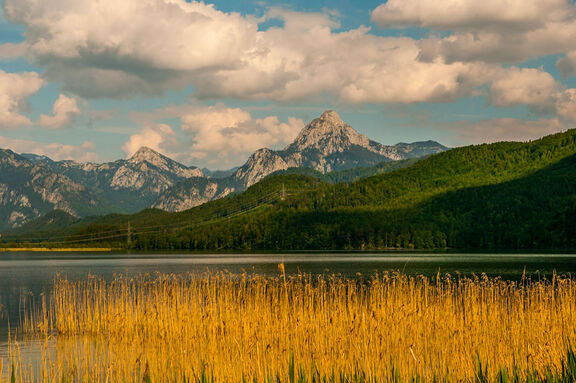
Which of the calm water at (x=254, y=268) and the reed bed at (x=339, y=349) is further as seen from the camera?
the calm water at (x=254, y=268)

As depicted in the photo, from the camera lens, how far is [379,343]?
47.6 feet

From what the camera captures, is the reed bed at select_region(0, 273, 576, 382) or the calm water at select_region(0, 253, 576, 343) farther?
the calm water at select_region(0, 253, 576, 343)

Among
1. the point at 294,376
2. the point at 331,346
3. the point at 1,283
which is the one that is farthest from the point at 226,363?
the point at 1,283

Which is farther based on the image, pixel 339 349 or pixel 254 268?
pixel 254 268

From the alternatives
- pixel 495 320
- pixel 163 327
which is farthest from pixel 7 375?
pixel 495 320

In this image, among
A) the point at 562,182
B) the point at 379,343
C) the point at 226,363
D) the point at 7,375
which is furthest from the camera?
the point at 562,182

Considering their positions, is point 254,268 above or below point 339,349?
below

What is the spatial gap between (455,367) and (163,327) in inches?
385

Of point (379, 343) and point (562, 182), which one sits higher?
point (562, 182)

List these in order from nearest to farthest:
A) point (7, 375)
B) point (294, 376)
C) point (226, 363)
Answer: point (294, 376), point (226, 363), point (7, 375)

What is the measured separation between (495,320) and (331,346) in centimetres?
662

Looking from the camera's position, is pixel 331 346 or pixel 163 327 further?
pixel 163 327

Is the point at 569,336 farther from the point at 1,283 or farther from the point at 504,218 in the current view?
the point at 504,218

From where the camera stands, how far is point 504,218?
552ft
